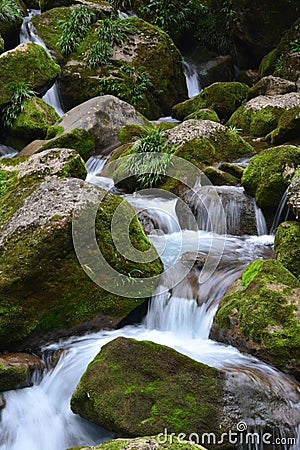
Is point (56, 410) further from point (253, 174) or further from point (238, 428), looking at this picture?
point (253, 174)

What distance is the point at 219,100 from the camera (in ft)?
40.9

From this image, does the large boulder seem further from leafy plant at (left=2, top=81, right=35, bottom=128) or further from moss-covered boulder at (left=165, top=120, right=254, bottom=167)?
moss-covered boulder at (left=165, top=120, right=254, bottom=167)

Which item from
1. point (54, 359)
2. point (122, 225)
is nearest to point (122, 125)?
point (122, 225)

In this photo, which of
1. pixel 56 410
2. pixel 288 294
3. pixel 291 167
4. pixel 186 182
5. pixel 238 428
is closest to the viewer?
pixel 238 428

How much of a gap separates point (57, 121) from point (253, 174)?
Result: 5.25 meters

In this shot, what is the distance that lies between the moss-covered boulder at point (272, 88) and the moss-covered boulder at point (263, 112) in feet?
3.00

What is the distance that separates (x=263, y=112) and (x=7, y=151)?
5.67 m

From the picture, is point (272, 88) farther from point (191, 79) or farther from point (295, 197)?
point (295, 197)

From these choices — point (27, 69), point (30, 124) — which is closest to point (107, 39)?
point (27, 69)

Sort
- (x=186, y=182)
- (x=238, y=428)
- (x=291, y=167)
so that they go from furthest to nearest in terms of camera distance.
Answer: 1. (x=186, y=182)
2. (x=291, y=167)
3. (x=238, y=428)

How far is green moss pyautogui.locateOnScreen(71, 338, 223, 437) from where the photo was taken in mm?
3582

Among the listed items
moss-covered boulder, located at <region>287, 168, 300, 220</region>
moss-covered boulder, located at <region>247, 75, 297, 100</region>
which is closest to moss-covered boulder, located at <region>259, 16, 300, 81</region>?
moss-covered boulder, located at <region>247, 75, 297, 100</region>

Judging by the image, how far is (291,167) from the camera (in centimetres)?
670

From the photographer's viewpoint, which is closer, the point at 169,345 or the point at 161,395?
the point at 161,395
